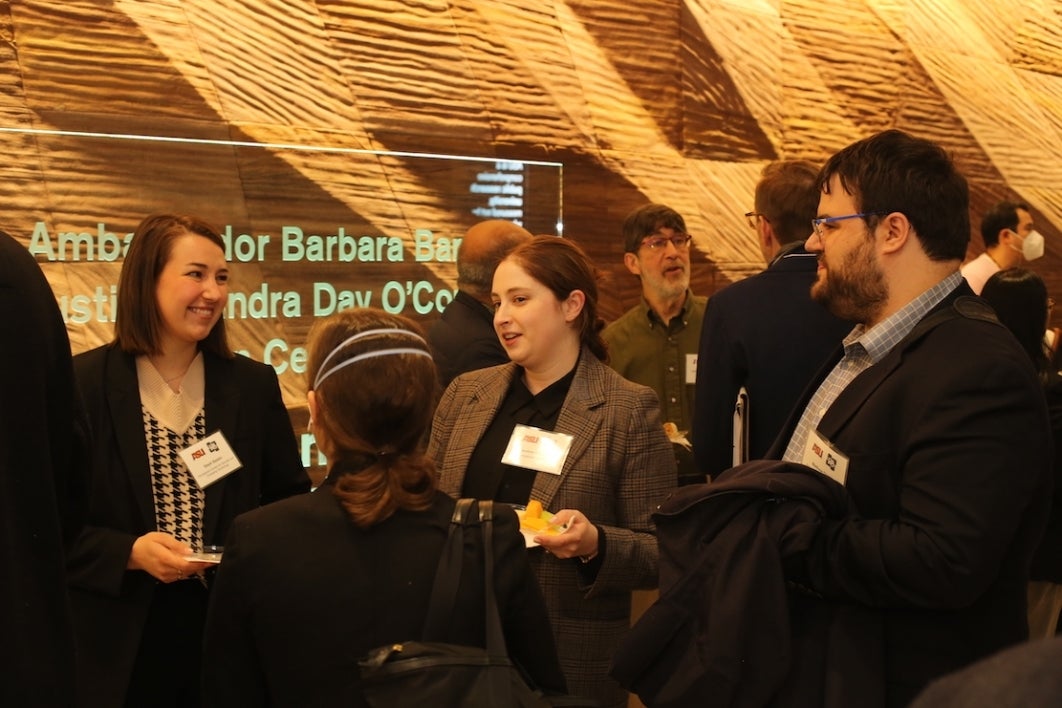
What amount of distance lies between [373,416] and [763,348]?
1528 mm

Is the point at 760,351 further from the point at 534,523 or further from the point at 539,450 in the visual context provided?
the point at 534,523

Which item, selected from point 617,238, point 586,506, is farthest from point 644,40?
point 586,506

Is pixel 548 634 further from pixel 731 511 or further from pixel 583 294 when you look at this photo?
pixel 583 294

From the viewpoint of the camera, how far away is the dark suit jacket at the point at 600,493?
99.0 inches

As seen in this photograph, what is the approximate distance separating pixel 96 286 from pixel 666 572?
234 centimetres

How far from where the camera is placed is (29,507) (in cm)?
153

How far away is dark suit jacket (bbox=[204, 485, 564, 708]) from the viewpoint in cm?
167

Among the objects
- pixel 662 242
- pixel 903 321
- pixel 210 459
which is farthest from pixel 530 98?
pixel 903 321

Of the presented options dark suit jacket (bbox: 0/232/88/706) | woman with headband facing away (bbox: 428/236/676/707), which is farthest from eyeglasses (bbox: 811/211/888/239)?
dark suit jacket (bbox: 0/232/88/706)

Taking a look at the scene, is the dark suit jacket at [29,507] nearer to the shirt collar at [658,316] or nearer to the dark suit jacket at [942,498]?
the dark suit jacket at [942,498]

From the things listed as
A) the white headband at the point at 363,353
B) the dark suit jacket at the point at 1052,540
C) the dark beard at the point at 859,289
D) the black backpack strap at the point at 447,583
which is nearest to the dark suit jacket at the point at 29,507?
the white headband at the point at 363,353

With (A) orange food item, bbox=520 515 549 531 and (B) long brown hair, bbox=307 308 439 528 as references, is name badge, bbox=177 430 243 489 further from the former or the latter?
(B) long brown hair, bbox=307 308 439 528

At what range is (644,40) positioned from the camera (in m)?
5.51

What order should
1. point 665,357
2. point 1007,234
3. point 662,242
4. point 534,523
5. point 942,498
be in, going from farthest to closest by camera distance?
point 1007,234 → point 662,242 → point 665,357 → point 534,523 → point 942,498
